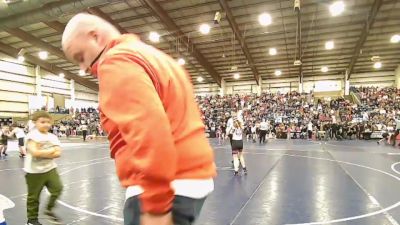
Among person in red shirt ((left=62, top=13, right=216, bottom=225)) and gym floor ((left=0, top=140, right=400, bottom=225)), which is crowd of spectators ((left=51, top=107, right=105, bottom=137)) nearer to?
gym floor ((left=0, top=140, right=400, bottom=225))

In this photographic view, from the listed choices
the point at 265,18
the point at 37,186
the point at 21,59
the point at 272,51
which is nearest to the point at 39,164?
the point at 37,186

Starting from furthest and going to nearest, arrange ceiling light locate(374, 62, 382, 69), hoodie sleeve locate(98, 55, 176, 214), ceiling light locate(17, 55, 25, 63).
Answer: ceiling light locate(374, 62, 382, 69), ceiling light locate(17, 55, 25, 63), hoodie sleeve locate(98, 55, 176, 214)

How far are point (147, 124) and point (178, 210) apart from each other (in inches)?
14.8

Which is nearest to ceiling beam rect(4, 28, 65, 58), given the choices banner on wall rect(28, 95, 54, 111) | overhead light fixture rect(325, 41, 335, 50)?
banner on wall rect(28, 95, 54, 111)

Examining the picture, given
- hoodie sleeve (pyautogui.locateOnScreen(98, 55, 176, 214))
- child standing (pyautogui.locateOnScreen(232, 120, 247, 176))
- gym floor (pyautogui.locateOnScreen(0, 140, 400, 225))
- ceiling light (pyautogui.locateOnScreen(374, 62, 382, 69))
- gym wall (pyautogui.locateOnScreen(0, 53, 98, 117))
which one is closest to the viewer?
hoodie sleeve (pyautogui.locateOnScreen(98, 55, 176, 214))

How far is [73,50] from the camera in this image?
1.39 metres

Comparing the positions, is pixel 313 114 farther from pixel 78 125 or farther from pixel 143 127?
pixel 143 127

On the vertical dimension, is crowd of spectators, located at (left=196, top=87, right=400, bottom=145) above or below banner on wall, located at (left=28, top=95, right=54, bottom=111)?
below

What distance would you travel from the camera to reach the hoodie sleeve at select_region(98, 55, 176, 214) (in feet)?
3.55

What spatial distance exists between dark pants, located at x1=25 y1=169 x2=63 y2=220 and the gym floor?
539mm

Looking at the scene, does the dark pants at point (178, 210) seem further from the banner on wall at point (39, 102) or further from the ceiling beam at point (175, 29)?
the banner on wall at point (39, 102)

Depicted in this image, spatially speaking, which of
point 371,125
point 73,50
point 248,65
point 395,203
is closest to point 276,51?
point 248,65

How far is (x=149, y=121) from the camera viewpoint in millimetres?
1093

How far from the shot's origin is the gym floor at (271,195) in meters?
5.11
